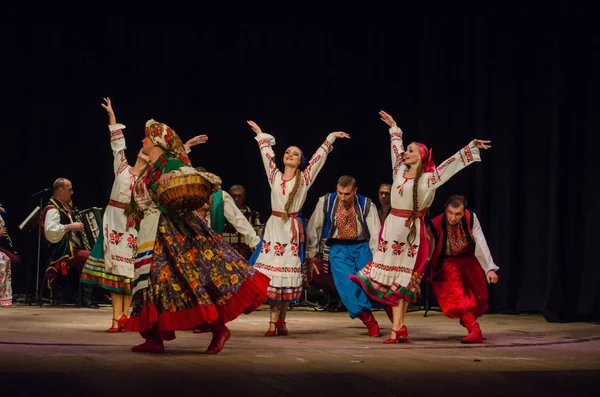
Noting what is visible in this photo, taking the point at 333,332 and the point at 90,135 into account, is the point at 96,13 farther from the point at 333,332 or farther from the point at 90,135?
the point at 333,332

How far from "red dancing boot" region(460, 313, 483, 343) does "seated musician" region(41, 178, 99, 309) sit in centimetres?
389

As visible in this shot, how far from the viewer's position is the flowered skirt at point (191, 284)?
5.05 meters

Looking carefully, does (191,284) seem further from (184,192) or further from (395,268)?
(395,268)

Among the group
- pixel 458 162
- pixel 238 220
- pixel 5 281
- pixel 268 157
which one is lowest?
pixel 5 281

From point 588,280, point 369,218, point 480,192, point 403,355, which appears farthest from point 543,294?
point 403,355

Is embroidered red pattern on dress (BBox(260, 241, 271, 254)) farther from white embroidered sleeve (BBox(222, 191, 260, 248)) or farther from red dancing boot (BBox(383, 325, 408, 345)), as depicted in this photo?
red dancing boot (BBox(383, 325, 408, 345))

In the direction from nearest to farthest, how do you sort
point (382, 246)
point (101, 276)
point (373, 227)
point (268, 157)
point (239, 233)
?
point (382, 246) < point (268, 157) < point (101, 276) < point (373, 227) < point (239, 233)

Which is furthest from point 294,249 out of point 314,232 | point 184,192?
point 184,192

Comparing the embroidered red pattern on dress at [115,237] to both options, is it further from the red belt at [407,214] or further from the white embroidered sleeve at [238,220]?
the red belt at [407,214]

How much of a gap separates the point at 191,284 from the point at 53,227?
14.2ft

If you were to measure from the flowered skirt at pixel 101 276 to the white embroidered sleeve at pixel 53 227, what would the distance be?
5.93 feet

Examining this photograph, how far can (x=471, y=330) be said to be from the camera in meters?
6.60

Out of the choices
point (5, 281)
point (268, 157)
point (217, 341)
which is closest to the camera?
point (217, 341)

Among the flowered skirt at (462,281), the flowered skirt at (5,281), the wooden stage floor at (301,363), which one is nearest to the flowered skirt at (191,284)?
the wooden stage floor at (301,363)
